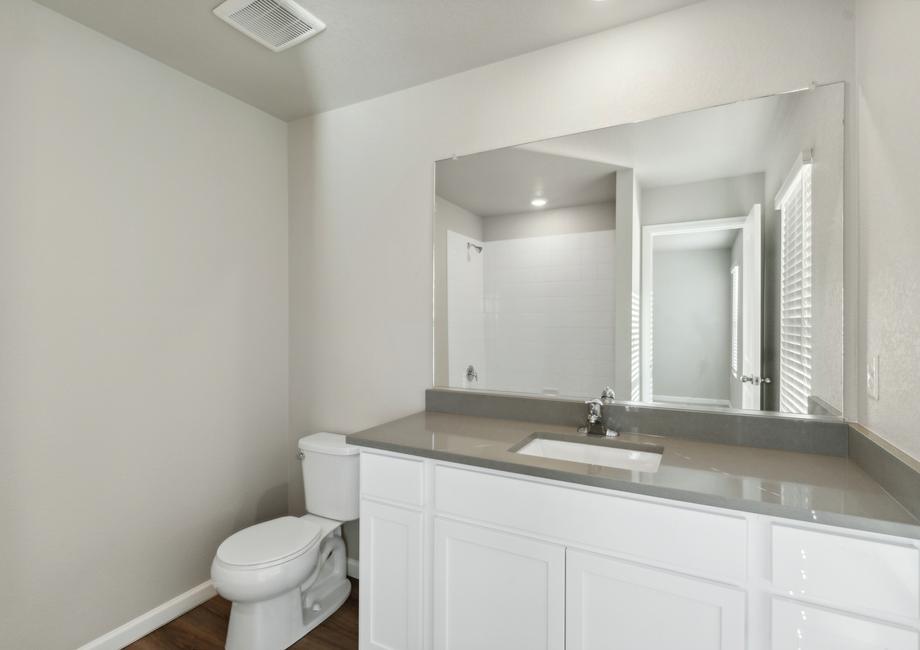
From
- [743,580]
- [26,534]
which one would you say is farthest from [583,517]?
[26,534]

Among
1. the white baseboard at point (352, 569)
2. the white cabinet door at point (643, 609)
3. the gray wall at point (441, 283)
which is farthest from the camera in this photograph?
the white baseboard at point (352, 569)

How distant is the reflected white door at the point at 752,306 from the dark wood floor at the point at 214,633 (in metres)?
1.84

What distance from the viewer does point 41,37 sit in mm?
1688

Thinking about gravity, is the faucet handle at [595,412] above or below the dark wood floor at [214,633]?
above

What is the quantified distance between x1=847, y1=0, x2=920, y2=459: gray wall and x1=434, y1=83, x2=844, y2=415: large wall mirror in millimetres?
101

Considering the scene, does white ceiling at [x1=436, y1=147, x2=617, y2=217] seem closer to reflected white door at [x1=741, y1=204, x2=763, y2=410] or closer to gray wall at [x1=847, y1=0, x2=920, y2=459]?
reflected white door at [x1=741, y1=204, x2=763, y2=410]

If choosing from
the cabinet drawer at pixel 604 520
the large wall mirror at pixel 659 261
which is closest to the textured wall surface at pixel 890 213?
the large wall mirror at pixel 659 261

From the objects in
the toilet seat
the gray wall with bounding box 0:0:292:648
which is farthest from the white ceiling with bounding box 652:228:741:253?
the gray wall with bounding box 0:0:292:648

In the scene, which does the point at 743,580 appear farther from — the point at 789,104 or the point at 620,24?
the point at 620,24

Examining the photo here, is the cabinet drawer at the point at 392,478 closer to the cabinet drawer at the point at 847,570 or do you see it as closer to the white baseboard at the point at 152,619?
the cabinet drawer at the point at 847,570

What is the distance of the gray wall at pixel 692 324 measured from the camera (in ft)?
5.41

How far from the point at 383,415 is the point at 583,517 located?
4.24ft

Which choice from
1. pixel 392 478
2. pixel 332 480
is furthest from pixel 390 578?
pixel 332 480

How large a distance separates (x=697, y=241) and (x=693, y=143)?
351mm
